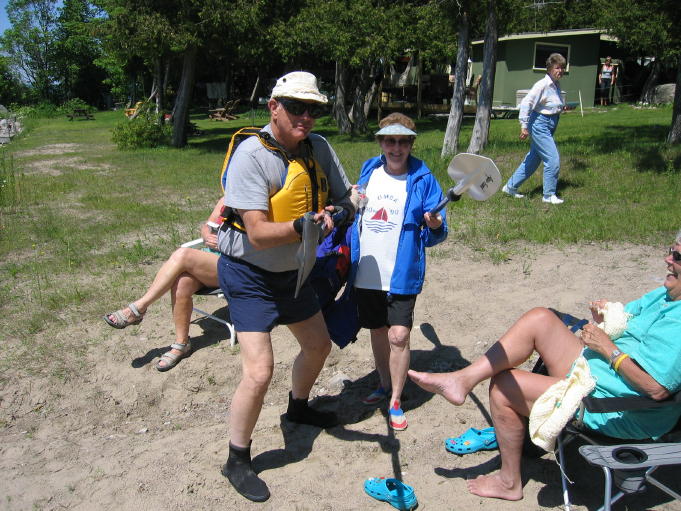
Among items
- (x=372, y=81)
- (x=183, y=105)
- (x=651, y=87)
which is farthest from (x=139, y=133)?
(x=651, y=87)

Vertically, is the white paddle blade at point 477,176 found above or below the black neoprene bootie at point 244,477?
above

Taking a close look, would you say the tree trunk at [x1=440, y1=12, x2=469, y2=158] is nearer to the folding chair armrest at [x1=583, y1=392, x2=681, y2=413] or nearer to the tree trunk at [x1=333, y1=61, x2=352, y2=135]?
the tree trunk at [x1=333, y1=61, x2=352, y2=135]

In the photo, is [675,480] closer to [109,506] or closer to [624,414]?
[624,414]

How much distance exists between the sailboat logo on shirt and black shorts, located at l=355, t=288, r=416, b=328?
371 millimetres

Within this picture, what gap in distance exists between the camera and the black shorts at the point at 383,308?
12.0 ft

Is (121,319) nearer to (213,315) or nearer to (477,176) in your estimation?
(213,315)

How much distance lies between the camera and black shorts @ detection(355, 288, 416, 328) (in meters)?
3.64

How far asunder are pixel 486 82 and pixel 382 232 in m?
9.11

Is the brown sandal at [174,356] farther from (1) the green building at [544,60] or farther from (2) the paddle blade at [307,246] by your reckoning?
(1) the green building at [544,60]

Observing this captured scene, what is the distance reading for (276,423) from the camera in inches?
154

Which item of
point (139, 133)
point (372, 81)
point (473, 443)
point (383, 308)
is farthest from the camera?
point (372, 81)

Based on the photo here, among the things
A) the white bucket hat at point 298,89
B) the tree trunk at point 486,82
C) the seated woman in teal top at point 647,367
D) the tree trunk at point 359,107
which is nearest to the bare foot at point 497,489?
the seated woman in teal top at point 647,367

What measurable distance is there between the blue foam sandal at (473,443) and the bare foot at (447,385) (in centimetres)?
50

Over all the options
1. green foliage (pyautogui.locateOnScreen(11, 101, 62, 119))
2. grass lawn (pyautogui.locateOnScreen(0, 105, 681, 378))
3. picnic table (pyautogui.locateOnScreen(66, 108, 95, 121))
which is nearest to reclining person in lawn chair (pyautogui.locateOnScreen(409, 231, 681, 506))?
grass lawn (pyautogui.locateOnScreen(0, 105, 681, 378))
